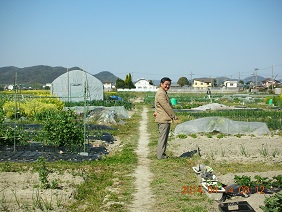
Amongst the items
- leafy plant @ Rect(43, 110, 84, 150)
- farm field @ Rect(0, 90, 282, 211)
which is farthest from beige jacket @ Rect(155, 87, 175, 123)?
leafy plant @ Rect(43, 110, 84, 150)

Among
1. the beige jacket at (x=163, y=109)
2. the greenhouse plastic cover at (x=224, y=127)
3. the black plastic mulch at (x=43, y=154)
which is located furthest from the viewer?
the greenhouse plastic cover at (x=224, y=127)

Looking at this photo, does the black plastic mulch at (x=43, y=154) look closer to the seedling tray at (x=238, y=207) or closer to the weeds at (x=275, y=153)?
the weeds at (x=275, y=153)

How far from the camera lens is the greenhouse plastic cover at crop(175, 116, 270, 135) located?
12031 mm

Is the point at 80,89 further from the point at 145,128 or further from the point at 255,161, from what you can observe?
the point at 255,161

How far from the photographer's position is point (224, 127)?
12117mm

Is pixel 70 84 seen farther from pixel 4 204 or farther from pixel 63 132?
pixel 4 204

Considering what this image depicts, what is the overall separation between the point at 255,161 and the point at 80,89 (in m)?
19.8

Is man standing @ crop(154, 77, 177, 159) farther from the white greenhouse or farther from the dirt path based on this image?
the white greenhouse

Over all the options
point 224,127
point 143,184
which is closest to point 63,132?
point 143,184

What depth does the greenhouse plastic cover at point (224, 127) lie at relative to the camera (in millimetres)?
12031

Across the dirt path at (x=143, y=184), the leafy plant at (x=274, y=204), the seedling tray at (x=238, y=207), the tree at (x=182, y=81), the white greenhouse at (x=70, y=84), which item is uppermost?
the tree at (x=182, y=81)

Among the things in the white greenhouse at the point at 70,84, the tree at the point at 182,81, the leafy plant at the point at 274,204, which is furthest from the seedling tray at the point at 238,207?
the tree at the point at 182,81

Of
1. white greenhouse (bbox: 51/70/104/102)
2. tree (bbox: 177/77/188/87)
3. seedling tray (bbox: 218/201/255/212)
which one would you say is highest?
tree (bbox: 177/77/188/87)

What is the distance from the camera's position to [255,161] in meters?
7.68
